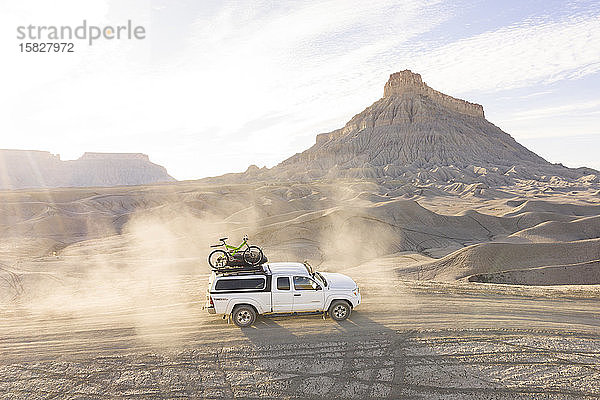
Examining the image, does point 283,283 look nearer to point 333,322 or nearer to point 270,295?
point 270,295

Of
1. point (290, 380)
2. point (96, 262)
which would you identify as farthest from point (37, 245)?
point (290, 380)

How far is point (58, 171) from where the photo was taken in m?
176

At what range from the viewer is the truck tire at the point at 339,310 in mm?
10438

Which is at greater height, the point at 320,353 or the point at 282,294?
the point at 282,294

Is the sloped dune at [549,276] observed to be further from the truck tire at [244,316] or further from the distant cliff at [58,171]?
the distant cliff at [58,171]

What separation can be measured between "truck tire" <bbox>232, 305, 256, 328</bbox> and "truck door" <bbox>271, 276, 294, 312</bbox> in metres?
0.62

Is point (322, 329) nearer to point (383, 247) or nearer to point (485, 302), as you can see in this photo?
point (485, 302)

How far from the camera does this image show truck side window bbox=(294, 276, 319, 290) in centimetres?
1024

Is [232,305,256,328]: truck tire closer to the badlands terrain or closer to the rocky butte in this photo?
the badlands terrain

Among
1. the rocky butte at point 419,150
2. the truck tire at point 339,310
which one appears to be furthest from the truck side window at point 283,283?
the rocky butte at point 419,150

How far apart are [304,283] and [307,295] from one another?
33 centimetres

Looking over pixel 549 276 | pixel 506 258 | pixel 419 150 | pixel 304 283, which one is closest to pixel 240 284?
pixel 304 283

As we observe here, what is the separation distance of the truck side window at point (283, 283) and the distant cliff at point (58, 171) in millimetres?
176444

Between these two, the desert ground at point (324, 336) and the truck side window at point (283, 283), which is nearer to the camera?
the desert ground at point (324, 336)
